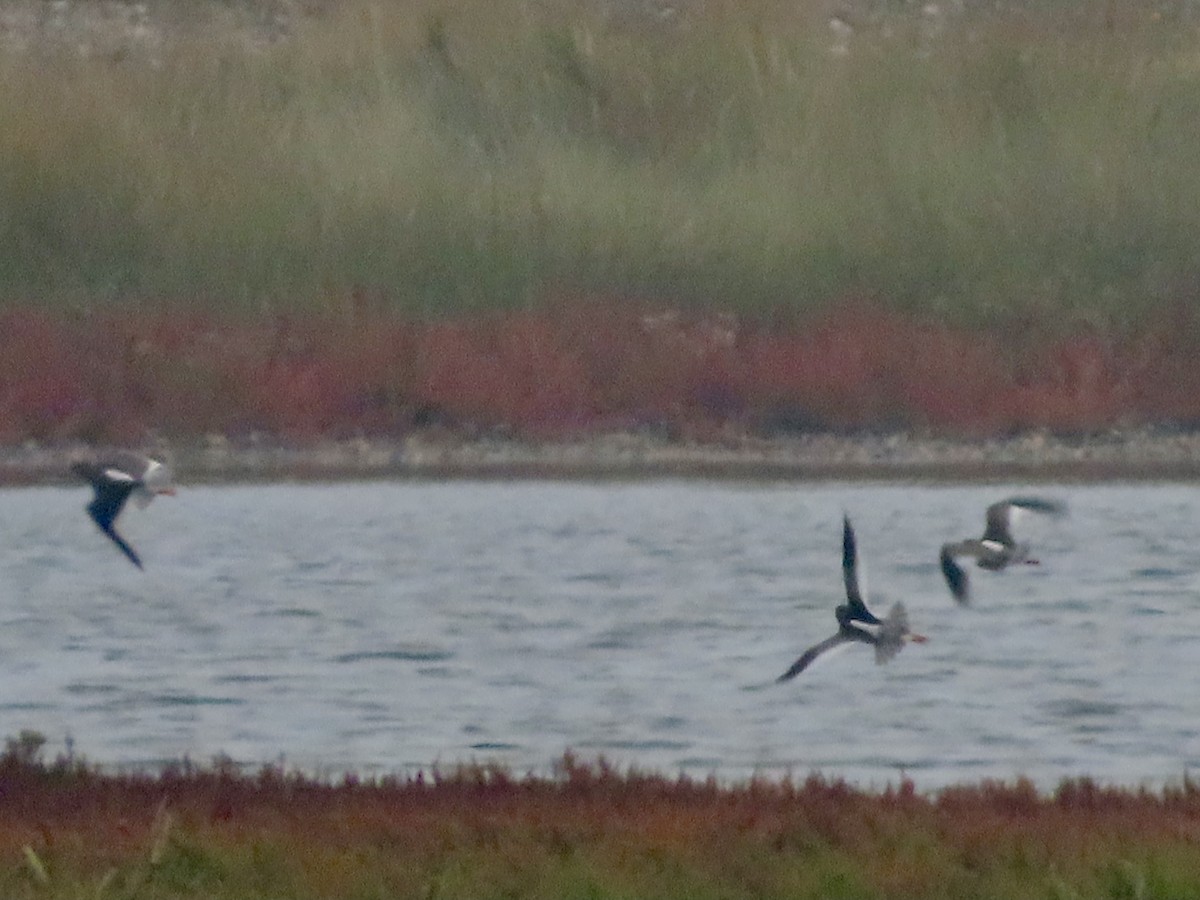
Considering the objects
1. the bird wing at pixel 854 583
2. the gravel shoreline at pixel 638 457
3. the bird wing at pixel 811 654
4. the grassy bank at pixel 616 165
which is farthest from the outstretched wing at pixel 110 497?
the grassy bank at pixel 616 165

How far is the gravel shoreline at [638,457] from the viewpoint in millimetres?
48312

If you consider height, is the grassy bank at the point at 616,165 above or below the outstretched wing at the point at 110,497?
below

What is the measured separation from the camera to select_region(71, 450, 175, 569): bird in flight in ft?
57.7

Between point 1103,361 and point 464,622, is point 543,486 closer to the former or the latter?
point 1103,361

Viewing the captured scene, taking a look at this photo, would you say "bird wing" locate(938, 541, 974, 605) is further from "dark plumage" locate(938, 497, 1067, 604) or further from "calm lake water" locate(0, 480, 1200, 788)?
"calm lake water" locate(0, 480, 1200, 788)

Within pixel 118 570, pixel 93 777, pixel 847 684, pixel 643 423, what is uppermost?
pixel 93 777

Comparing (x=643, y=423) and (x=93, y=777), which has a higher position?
(x=93, y=777)

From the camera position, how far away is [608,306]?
183 feet

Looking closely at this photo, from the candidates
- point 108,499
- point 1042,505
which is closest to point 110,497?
point 108,499

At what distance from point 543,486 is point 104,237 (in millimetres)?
19635

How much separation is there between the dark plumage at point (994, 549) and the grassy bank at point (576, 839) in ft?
6.69

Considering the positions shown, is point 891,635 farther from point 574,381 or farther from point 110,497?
point 574,381

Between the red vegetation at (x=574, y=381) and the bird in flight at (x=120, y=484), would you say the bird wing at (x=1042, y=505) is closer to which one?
the bird in flight at (x=120, y=484)

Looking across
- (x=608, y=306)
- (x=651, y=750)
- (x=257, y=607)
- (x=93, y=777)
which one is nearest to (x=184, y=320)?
(x=608, y=306)
